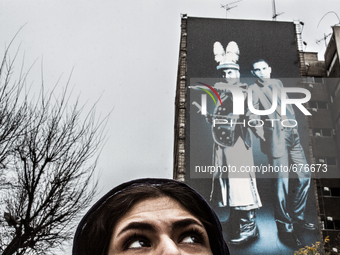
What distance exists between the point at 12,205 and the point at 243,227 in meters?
18.8

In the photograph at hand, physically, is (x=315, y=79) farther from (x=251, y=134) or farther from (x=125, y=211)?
(x=125, y=211)

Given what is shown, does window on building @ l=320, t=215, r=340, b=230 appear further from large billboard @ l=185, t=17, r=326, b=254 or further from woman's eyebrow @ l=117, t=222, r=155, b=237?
woman's eyebrow @ l=117, t=222, r=155, b=237

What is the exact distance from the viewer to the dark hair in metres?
1.16

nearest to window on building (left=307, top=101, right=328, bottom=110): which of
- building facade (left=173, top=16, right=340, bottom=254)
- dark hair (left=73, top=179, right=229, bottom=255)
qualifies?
building facade (left=173, top=16, right=340, bottom=254)

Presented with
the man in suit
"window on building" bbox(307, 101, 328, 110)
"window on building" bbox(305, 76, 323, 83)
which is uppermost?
"window on building" bbox(305, 76, 323, 83)

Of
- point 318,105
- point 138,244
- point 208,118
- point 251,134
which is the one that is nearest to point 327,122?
point 318,105

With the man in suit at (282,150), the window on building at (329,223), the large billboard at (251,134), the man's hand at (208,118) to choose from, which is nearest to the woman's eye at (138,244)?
the large billboard at (251,134)

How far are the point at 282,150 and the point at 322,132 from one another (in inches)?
273

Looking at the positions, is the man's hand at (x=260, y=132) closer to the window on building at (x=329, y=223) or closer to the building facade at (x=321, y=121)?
the building facade at (x=321, y=121)

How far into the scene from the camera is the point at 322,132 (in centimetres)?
2881

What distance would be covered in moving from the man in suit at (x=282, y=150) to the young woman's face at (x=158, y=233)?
879 inches

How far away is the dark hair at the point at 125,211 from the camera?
116cm

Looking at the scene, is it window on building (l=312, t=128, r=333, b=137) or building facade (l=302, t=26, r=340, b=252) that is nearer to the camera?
building facade (l=302, t=26, r=340, b=252)

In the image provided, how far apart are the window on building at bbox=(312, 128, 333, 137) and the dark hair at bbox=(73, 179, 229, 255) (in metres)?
29.8
